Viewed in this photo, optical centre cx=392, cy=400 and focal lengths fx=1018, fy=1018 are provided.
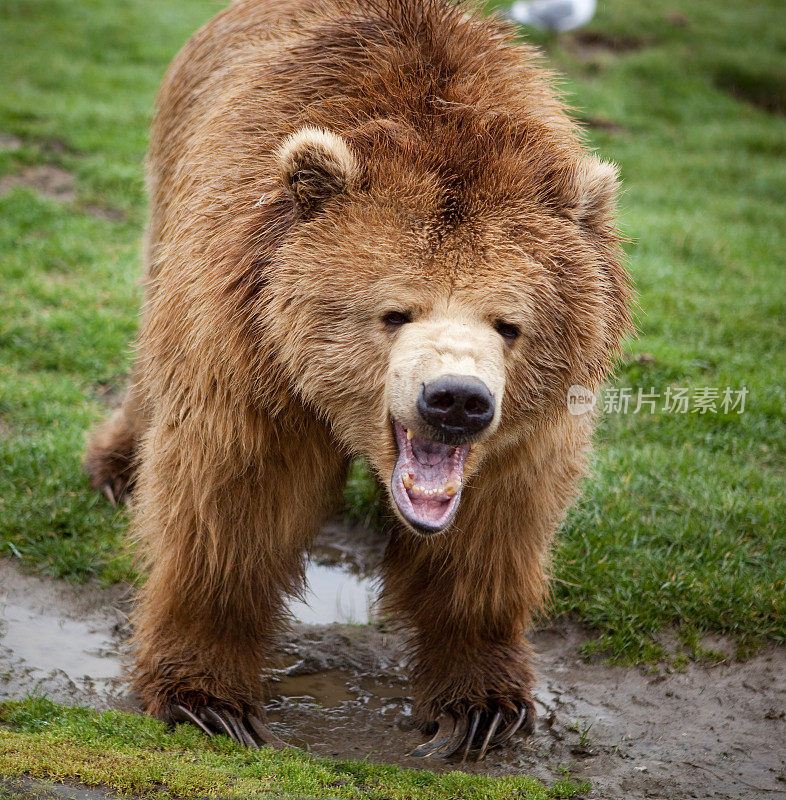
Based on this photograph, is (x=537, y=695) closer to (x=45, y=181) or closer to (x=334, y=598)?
(x=334, y=598)

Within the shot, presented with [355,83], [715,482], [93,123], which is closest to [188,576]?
[355,83]

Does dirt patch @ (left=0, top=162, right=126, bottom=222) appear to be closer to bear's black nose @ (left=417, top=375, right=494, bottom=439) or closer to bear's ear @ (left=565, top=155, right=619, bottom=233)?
bear's ear @ (left=565, top=155, right=619, bottom=233)

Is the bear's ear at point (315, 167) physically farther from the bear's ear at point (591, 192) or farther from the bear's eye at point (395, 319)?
the bear's ear at point (591, 192)

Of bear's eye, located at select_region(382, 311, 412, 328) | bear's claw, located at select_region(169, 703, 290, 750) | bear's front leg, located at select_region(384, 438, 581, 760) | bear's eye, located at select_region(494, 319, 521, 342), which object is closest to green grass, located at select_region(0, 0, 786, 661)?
bear's front leg, located at select_region(384, 438, 581, 760)

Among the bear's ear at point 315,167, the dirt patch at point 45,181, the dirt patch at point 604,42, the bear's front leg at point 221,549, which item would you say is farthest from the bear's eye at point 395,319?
the dirt patch at point 604,42

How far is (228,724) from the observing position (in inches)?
152

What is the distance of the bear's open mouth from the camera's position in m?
3.13

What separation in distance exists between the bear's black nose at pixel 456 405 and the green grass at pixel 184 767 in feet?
4.20

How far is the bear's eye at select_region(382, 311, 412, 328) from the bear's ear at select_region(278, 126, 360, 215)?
441 mm

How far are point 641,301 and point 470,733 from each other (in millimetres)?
4914

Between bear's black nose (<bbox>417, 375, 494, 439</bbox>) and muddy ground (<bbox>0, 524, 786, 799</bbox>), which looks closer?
bear's black nose (<bbox>417, 375, 494, 439</bbox>)

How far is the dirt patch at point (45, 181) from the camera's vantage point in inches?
340

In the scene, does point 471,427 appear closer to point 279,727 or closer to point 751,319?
point 279,727

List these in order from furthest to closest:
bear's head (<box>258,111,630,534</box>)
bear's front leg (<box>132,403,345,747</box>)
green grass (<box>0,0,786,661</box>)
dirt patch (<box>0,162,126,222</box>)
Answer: dirt patch (<box>0,162,126,222</box>)
green grass (<box>0,0,786,661</box>)
bear's front leg (<box>132,403,345,747</box>)
bear's head (<box>258,111,630,534</box>)
